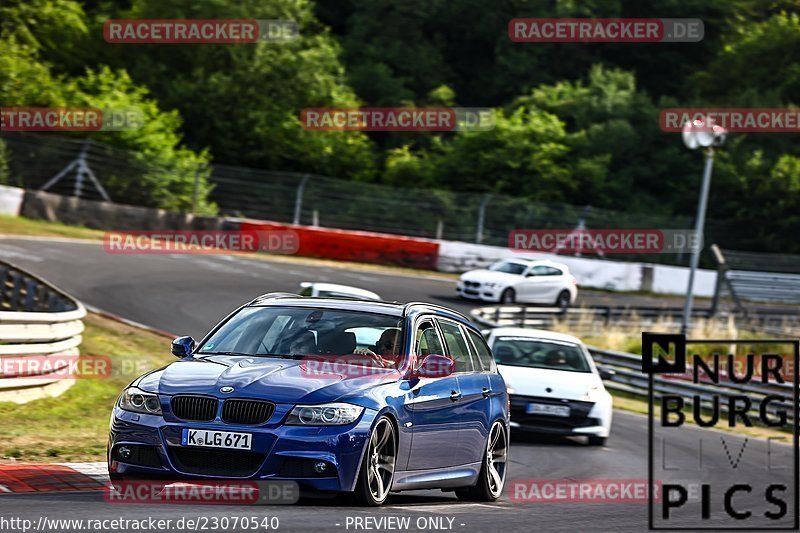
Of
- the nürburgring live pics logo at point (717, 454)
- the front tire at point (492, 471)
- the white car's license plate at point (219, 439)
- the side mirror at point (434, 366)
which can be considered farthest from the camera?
the front tire at point (492, 471)

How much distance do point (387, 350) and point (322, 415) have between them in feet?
4.38

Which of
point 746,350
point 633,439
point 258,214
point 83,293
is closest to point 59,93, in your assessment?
point 258,214

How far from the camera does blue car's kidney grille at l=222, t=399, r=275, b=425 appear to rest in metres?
8.07

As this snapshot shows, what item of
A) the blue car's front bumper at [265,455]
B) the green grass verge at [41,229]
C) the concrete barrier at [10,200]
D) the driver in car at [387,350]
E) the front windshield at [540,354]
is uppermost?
the concrete barrier at [10,200]

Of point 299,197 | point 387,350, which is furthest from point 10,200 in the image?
point 387,350

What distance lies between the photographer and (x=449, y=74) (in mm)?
65375

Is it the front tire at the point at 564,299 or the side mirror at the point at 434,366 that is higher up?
the side mirror at the point at 434,366

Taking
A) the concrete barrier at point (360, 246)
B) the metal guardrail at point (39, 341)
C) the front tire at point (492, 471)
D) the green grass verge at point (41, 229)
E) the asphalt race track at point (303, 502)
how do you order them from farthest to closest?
the concrete barrier at point (360, 246)
the green grass verge at point (41, 229)
the metal guardrail at point (39, 341)
the front tire at point (492, 471)
the asphalt race track at point (303, 502)

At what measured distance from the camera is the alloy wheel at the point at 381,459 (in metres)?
8.38

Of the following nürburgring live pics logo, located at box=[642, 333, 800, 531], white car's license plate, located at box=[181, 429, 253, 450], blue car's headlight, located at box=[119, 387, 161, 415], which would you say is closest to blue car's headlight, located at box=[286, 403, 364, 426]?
white car's license plate, located at box=[181, 429, 253, 450]

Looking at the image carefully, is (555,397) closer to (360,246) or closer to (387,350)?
(387,350)

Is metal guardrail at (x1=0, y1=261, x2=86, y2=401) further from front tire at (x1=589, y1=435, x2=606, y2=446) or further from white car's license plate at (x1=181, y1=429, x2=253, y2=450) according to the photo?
front tire at (x1=589, y1=435, x2=606, y2=446)

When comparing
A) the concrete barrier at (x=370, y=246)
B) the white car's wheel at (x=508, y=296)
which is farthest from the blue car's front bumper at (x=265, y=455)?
the concrete barrier at (x=370, y=246)

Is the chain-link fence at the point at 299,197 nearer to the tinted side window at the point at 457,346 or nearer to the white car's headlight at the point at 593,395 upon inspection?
the white car's headlight at the point at 593,395
